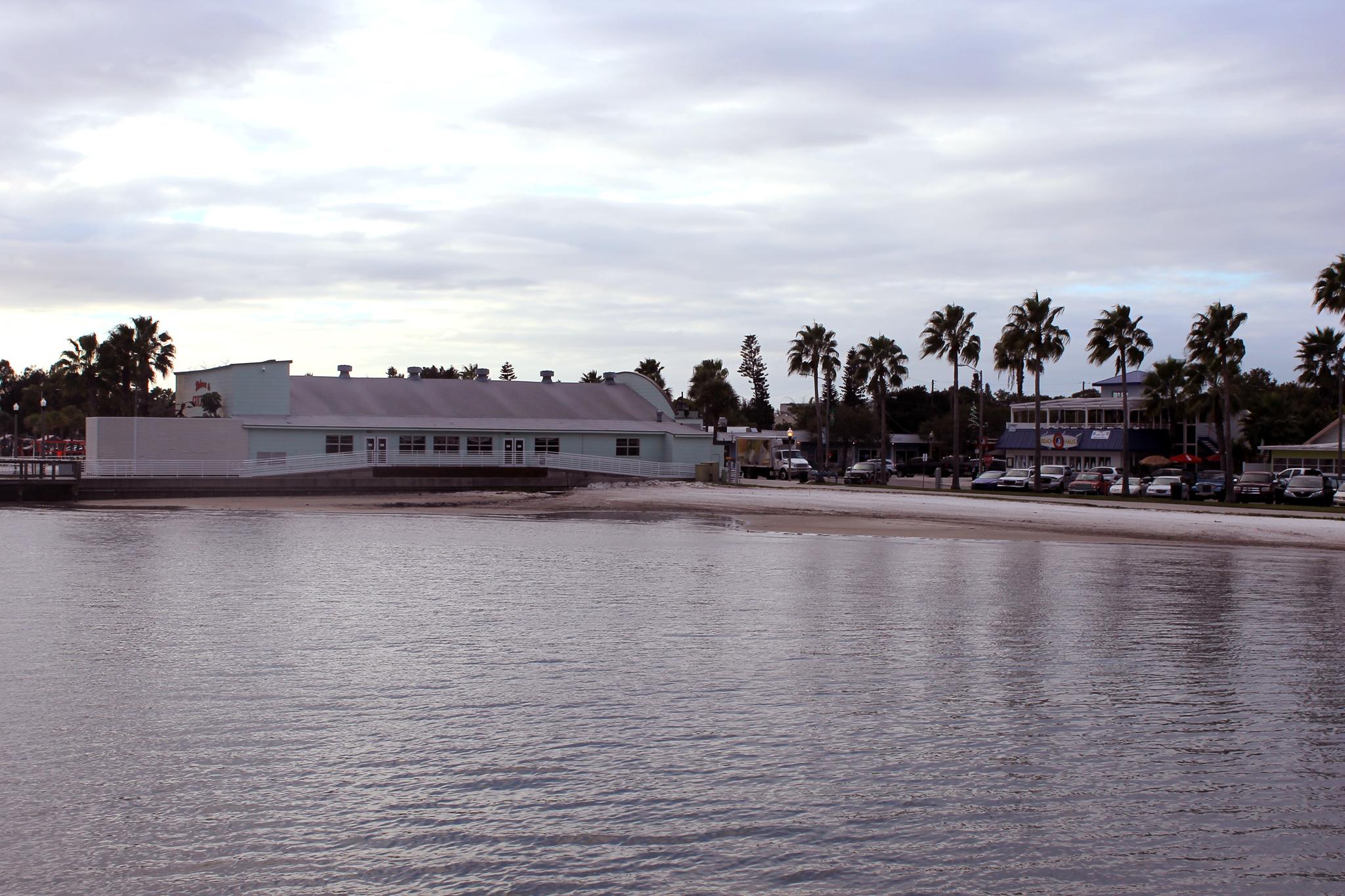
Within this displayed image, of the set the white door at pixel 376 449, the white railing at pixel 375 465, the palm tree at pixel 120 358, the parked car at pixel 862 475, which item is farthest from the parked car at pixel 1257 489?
the palm tree at pixel 120 358

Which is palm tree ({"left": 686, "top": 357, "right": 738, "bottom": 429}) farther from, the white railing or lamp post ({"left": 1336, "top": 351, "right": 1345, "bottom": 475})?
lamp post ({"left": 1336, "top": 351, "right": 1345, "bottom": 475})

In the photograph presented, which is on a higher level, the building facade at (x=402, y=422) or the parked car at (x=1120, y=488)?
the building facade at (x=402, y=422)

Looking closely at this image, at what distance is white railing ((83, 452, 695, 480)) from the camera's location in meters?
56.6

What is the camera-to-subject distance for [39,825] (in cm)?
902

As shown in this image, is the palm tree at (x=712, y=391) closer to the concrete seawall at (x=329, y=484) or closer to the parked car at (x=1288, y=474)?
the concrete seawall at (x=329, y=484)

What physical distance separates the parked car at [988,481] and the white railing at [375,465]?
52.1ft

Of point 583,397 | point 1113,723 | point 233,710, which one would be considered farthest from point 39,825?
point 583,397

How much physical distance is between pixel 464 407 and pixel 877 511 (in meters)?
30.3

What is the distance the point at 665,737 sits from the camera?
1173 cm

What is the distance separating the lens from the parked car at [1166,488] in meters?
56.4

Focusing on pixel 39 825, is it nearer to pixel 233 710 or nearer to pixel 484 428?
pixel 233 710

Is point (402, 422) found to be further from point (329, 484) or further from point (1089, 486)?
point (1089, 486)

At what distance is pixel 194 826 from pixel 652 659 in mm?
7394

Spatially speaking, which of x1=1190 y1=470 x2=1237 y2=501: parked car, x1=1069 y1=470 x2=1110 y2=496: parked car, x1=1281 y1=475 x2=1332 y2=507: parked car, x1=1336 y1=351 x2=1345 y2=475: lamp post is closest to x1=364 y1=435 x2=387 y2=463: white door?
x1=1069 y1=470 x2=1110 y2=496: parked car
